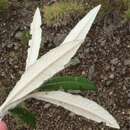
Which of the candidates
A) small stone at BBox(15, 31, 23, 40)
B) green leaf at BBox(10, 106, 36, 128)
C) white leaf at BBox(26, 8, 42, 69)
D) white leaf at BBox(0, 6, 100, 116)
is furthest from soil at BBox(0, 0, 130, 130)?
white leaf at BBox(0, 6, 100, 116)

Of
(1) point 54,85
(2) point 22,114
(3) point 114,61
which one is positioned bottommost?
(3) point 114,61

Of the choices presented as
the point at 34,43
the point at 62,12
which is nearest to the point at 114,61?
the point at 62,12

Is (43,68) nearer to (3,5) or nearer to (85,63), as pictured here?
(85,63)

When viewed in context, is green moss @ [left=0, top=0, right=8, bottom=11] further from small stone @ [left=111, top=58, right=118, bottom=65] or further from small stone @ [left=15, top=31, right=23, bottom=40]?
small stone @ [left=111, top=58, right=118, bottom=65]

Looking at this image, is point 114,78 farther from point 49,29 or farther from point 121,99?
point 49,29

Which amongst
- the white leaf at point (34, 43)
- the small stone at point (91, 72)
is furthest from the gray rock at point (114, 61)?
the white leaf at point (34, 43)

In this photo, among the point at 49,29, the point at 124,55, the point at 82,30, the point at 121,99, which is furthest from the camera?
the point at 49,29

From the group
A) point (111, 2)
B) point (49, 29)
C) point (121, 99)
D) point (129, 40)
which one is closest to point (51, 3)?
point (49, 29)
